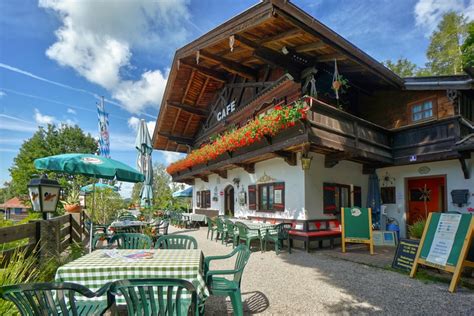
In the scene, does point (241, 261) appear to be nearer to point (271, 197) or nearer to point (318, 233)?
point (318, 233)

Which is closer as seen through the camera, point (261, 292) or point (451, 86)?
point (261, 292)

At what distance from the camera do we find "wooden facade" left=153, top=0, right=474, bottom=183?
656cm

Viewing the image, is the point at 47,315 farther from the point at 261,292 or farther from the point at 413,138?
the point at 413,138

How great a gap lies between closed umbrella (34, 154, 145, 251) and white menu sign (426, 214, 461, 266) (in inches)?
245

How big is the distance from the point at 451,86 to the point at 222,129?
9.01m

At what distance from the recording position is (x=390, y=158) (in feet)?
29.5

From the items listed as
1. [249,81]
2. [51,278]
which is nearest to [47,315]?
[51,278]

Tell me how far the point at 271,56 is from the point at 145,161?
7.43 metres

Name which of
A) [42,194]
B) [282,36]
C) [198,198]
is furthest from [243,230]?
[198,198]

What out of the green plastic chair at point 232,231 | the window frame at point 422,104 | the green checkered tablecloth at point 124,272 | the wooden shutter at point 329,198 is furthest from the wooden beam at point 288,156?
the green checkered tablecloth at point 124,272

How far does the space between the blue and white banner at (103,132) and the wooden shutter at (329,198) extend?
16.9m

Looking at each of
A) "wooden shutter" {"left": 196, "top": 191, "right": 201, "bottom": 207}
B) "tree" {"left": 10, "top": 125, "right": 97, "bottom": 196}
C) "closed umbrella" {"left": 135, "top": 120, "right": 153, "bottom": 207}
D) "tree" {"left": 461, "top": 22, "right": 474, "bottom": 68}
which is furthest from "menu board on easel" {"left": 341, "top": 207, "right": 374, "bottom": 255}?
"tree" {"left": 10, "top": 125, "right": 97, "bottom": 196}

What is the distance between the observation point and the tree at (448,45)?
1902cm

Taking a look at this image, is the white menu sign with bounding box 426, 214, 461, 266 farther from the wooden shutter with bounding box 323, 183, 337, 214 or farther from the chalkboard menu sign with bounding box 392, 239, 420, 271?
the wooden shutter with bounding box 323, 183, 337, 214
